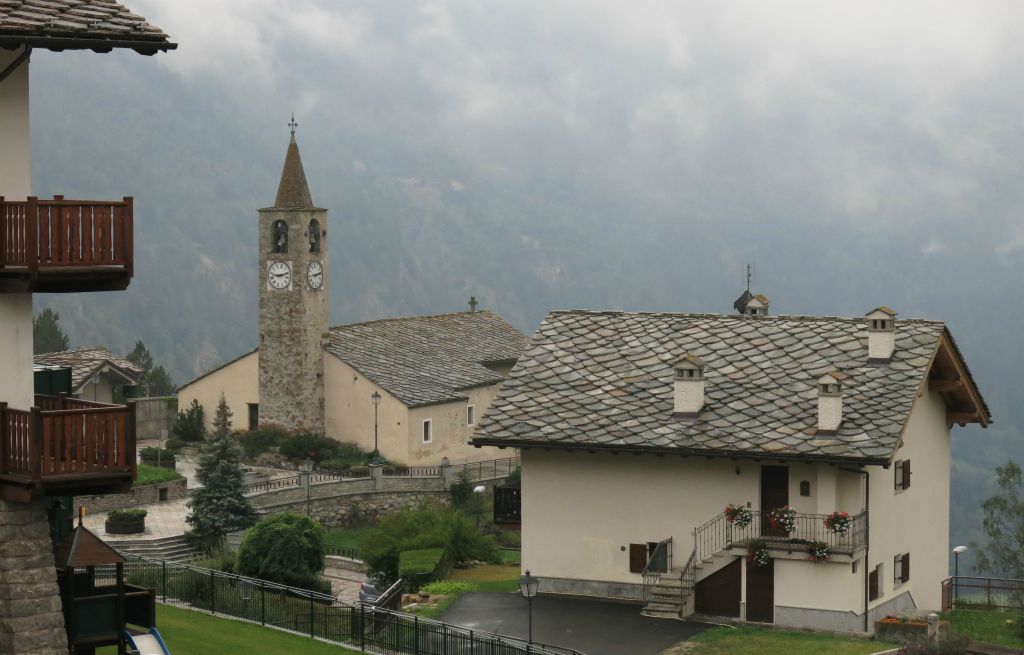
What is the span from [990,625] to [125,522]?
25.0 m

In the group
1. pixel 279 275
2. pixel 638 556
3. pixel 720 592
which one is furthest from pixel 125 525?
pixel 279 275

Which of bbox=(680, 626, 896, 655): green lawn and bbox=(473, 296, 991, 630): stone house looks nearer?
bbox=(680, 626, 896, 655): green lawn

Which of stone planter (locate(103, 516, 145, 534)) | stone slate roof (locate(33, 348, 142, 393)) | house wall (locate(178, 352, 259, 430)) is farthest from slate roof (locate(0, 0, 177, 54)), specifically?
house wall (locate(178, 352, 259, 430))

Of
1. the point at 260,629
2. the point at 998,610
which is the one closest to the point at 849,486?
the point at 998,610

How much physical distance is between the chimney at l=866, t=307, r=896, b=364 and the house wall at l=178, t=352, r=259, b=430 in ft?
130

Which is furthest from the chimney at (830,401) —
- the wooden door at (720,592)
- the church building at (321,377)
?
the church building at (321,377)

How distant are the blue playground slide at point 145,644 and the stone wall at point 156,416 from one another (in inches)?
2143

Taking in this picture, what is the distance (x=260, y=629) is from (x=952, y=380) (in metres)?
16.3

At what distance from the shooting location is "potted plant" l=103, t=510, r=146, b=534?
52312 mm

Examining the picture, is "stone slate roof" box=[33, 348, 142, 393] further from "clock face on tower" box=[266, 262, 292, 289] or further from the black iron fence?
the black iron fence

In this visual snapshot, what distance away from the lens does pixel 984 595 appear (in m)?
43.4

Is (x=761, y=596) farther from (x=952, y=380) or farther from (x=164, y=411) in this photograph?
(x=164, y=411)

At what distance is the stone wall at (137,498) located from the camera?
2206 inches

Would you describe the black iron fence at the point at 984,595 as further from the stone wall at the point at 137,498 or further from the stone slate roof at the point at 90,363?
the stone slate roof at the point at 90,363
